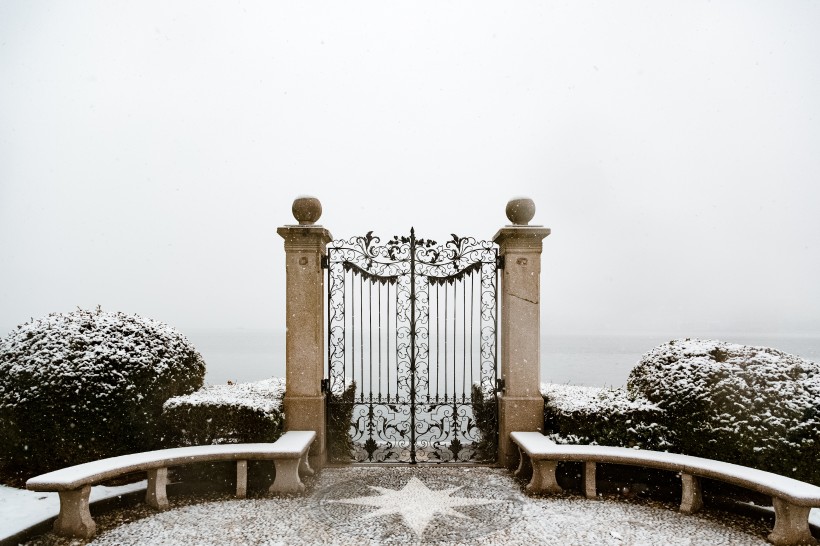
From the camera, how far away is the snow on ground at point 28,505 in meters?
5.39

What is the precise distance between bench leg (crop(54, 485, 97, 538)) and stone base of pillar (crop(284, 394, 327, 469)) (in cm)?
261

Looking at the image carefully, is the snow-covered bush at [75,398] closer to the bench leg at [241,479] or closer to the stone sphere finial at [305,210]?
the bench leg at [241,479]

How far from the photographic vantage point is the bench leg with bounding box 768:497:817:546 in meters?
4.90

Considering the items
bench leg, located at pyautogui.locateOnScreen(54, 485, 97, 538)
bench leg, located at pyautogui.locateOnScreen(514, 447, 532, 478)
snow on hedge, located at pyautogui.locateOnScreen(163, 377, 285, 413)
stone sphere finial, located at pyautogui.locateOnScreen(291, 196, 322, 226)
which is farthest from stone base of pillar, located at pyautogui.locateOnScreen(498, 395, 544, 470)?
bench leg, located at pyautogui.locateOnScreen(54, 485, 97, 538)

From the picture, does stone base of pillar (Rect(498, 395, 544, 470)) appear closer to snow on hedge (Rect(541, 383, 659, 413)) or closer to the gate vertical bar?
snow on hedge (Rect(541, 383, 659, 413))

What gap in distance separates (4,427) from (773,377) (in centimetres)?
944

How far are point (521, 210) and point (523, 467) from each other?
347 cm

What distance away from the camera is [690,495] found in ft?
19.1

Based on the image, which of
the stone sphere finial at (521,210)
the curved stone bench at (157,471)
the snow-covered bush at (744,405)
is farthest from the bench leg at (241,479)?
the snow-covered bush at (744,405)

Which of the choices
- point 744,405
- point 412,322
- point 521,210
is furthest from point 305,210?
point 744,405

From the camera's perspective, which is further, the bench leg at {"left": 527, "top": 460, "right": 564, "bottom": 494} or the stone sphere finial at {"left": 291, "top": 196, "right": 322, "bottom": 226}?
the stone sphere finial at {"left": 291, "top": 196, "right": 322, "bottom": 226}

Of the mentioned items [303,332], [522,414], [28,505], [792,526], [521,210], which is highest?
[521,210]

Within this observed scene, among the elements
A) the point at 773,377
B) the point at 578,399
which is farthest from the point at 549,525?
the point at 773,377

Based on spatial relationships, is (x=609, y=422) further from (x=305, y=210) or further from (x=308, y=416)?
(x=305, y=210)
